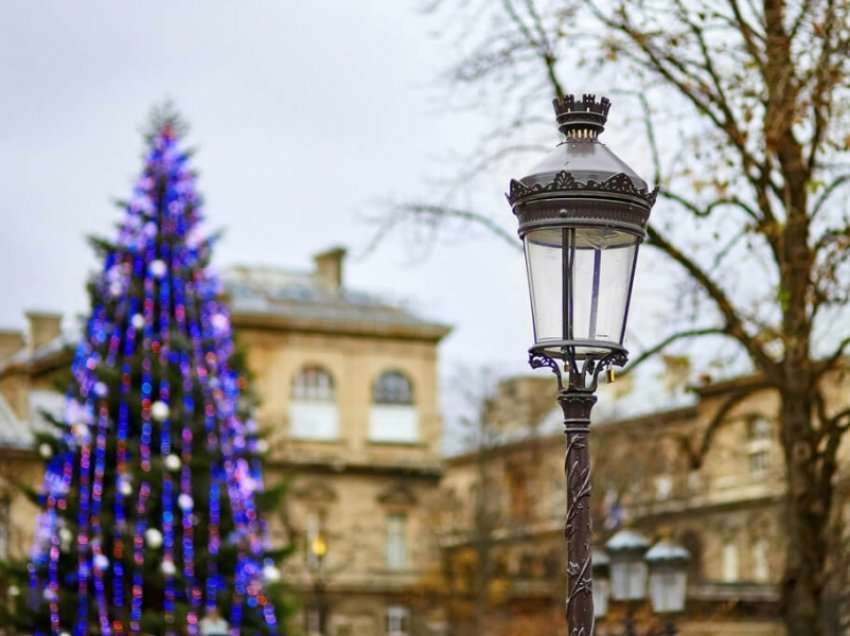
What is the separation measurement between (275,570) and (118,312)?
487cm

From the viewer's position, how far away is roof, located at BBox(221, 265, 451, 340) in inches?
2891

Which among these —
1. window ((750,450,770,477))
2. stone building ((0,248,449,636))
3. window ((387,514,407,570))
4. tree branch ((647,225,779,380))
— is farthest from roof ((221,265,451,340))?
tree branch ((647,225,779,380))

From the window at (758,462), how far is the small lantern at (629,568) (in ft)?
147

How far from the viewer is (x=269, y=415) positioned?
71.0 metres

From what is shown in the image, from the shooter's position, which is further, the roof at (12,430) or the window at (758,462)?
the window at (758,462)

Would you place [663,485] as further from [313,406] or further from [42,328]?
[42,328]

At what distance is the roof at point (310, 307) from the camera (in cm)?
7344

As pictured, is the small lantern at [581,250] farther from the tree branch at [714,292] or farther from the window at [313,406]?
the window at [313,406]

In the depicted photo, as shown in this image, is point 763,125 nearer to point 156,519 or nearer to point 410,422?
point 156,519

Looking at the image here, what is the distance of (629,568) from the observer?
76.9 feet

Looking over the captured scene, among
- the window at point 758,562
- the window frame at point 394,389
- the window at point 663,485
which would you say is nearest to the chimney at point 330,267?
the window frame at point 394,389

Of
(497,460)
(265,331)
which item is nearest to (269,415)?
(265,331)

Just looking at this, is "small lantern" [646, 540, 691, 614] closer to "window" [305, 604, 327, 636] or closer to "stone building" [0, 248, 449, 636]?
"window" [305, 604, 327, 636]

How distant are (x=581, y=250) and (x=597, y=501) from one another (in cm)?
4232
